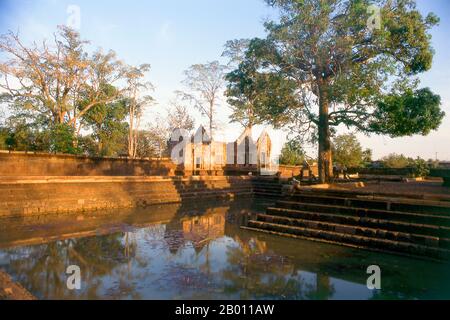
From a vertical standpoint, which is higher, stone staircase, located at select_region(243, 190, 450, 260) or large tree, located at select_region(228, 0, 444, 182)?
large tree, located at select_region(228, 0, 444, 182)

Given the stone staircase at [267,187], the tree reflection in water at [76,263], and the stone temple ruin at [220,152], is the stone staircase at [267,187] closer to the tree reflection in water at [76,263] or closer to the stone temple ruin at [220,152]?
the stone temple ruin at [220,152]

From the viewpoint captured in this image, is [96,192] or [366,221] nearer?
[366,221]

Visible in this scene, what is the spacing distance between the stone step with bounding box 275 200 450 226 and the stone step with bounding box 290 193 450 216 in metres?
0.17

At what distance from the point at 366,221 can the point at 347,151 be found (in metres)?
27.9

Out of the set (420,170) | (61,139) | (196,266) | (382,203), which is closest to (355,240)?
(382,203)

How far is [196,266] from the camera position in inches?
209

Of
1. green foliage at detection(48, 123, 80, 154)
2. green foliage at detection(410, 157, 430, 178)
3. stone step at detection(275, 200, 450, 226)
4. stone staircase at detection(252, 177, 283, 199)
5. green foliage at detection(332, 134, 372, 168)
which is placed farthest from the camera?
green foliage at detection(332, 134, 372, 168)

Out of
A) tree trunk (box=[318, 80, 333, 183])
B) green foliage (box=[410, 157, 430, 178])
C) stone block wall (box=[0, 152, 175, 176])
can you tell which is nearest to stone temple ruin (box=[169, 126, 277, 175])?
stone block wall (box=[0, 152, 175, 176])

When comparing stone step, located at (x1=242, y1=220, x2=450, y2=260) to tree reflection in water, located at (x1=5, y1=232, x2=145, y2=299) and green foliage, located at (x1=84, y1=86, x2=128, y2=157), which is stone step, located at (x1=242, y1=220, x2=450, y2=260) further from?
green foliage, located at (x1=84, y1=86, x2=128, y2=157)

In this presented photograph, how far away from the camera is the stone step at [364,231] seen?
609 cm

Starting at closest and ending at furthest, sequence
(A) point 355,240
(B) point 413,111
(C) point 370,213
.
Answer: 1. (A) point 355,240
2. (C) point 370,213
3. (B) point 413,111

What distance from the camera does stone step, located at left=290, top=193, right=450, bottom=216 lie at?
670 centimetres

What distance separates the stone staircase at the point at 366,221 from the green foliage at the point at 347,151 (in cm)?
2596

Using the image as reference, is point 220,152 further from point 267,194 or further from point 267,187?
point 267,194
